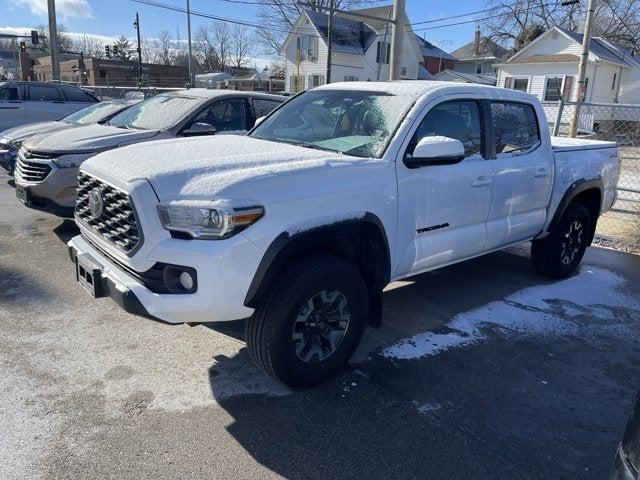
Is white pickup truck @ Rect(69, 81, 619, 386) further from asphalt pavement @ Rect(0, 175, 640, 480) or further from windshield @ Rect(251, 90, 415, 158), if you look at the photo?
asphalt pavement @ Rect(0, 175, 640, 480)

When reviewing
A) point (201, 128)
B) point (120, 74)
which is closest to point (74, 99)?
point (201, 128)

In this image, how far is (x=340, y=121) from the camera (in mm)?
4109

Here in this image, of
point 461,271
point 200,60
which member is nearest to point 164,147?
point 461,271

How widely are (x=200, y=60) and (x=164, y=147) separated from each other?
286ft

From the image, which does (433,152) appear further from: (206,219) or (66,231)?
(66,231)

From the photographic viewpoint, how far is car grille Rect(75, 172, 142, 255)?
2979 mm

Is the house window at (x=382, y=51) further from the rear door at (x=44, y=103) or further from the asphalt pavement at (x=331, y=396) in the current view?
the asphalt pavement at (x=331, y=396)

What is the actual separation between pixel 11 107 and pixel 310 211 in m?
12.9

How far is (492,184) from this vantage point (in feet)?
14.4

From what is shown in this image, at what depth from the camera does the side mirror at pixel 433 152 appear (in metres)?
3.54

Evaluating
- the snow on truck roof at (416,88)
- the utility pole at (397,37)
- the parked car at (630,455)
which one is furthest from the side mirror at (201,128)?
the utility pole at (397,37)

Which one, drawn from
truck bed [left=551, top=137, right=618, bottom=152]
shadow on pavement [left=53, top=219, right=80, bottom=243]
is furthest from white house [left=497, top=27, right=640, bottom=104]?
shadow on pavement [left=53, top=219, right=80, bottom=243]

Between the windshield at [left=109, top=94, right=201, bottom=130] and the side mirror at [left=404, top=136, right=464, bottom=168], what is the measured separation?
13.3ft

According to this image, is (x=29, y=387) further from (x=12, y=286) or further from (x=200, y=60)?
(x=200, y=60)
